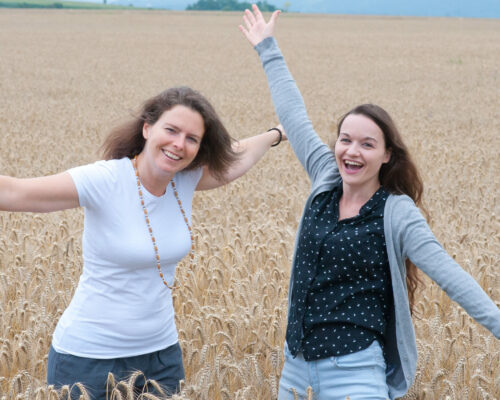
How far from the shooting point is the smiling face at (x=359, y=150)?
9.44 ft

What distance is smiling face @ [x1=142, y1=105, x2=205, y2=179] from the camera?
288cm

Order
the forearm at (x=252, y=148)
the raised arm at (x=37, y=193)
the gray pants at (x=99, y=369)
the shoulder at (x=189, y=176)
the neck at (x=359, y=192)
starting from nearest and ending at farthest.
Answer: the raised arm at (x=37, y=193) < the gray pants at (x=99, y=369) < the neck at (x=359, y=192) < the shoulder at (x=189, y=176) < the forearm at (x=252, y=148)

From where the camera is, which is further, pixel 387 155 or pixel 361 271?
pixel 387 155

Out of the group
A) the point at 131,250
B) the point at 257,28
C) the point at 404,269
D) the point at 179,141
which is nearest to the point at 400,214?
the point at 404,269

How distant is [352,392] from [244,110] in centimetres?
1340

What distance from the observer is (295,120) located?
11.0 feet

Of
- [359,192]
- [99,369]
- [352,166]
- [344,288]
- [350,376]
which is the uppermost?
[352,166]

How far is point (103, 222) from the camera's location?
2.81m

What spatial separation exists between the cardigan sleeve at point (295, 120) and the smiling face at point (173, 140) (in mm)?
532

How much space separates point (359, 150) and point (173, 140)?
746 mm

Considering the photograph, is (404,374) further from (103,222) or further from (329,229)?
(103,222)

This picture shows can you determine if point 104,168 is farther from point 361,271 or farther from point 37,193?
point 361,271

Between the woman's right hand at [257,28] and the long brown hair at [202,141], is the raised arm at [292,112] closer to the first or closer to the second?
the woman's right hand at [257,28]

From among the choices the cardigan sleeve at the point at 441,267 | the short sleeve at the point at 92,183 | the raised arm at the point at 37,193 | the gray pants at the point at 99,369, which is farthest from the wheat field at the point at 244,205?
the raised arm at the point at 37,193
